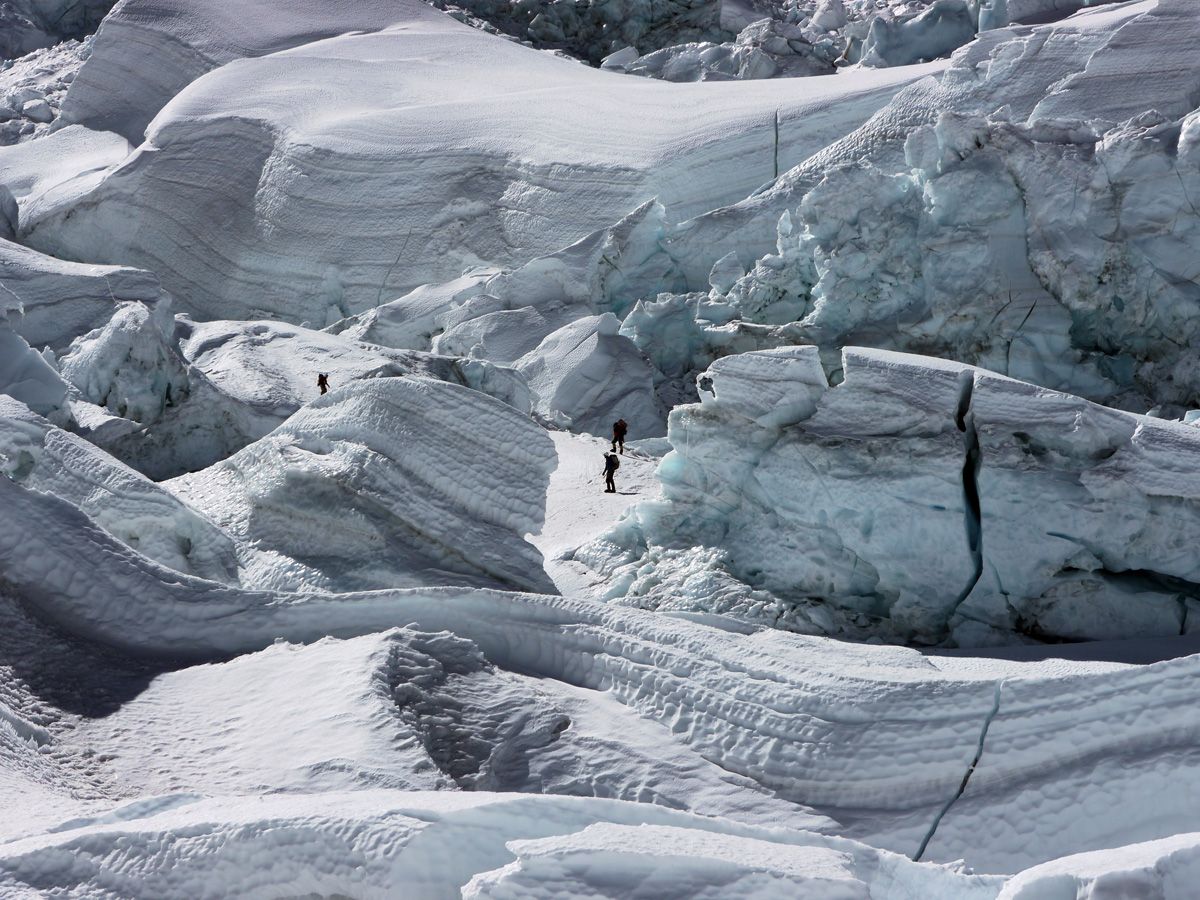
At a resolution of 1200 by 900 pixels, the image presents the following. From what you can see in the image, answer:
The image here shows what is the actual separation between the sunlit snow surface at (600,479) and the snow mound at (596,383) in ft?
Answer: 0.11

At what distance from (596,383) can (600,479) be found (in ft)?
4.70

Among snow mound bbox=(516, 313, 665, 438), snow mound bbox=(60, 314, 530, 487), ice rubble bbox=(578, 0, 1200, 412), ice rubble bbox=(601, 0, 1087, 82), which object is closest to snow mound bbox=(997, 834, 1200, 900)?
snow mound bbox=(60, 314, 530, 487)

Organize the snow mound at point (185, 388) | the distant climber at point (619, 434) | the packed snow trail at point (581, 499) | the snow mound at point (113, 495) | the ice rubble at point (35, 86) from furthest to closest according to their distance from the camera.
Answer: the ice rubble at point (35, 86) < the distant climber at point (619, 434) < the snow mound at point (185, 388) < the packed snow trail at point (581, 499) < the snow mound at point (113, 495)

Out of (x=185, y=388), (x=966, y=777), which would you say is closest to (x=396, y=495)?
(x=966, y=777)

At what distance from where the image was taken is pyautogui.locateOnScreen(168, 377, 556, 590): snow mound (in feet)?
15.8

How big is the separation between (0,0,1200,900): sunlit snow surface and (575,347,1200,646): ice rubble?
0.07 feet

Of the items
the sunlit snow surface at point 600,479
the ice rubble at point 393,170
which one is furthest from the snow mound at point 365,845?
the ice rubble at point 393,170

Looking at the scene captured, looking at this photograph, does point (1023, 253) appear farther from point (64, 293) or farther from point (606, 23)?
point (606, 23)

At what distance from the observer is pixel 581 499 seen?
799 centimetres

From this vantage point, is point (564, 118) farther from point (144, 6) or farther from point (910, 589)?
point (910, 589)

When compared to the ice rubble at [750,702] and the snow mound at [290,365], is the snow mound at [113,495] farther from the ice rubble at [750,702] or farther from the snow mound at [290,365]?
the snow mound at [290,365]

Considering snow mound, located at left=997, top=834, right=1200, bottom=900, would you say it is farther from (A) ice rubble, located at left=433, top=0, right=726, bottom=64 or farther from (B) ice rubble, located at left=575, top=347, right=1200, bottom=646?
(A) ice rubble, located at left=433, top=0, right=726, bottom=64

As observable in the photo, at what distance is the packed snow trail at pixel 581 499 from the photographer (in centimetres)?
688

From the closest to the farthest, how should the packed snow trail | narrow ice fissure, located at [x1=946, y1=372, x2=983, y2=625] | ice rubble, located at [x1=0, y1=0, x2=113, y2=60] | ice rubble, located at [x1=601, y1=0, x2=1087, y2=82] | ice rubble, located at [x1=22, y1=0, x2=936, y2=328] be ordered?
A: narrow ice fissure, located at [x1=946, y1=372, x2=983, y2=625]
the packed snow trail
ice rubble, located at [x1=22, y1=0, x2=936, y2=328]
ice rubble, located at [x1=601, y1=0, x2=1087, y2=82]
ice rubble, located at [x1=0, y1=0, x2=113, y2=60]
